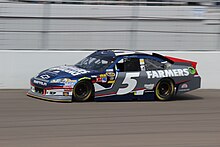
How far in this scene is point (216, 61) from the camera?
1631 centimetres

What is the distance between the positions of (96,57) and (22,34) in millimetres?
2904

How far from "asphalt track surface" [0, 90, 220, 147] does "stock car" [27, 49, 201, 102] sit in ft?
0.88

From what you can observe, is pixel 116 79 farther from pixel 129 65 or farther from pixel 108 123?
pixel 108 123

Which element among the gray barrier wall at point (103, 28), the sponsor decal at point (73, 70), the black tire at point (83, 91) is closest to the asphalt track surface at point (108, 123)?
the black tire at point (83, 91)

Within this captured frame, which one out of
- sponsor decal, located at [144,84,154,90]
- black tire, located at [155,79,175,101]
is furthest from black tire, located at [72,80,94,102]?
black tire, located at [155,79,175,101]

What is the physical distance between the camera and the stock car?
40.7 feet

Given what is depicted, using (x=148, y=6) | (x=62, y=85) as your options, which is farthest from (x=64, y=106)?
(x=148, y=6)

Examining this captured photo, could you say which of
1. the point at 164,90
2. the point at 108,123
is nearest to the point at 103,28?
the point at 164,90

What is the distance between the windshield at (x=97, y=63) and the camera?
13.1 metres

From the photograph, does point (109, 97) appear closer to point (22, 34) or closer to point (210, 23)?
point (22, 34)

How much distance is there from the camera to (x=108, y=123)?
33.0 ft

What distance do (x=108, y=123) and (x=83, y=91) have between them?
2.71m

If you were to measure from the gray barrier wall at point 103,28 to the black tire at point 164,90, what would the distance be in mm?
2909

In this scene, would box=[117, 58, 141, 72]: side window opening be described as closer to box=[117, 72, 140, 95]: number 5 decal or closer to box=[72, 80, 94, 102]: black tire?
box=[117, 72, 140, 95]: number 5 decal
